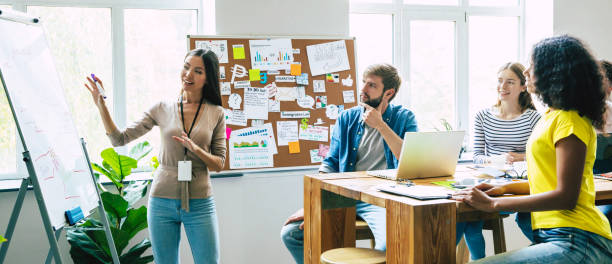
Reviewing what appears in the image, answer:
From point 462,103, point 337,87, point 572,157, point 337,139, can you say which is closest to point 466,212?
point 572,157

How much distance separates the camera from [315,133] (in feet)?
11.9

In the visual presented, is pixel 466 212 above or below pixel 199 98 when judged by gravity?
A: below

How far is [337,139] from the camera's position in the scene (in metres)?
2.73

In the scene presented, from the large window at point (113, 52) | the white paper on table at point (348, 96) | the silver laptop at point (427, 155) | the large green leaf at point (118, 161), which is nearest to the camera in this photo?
the silver laptop at point (427, 155)

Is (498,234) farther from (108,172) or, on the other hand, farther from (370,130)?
(108,172)

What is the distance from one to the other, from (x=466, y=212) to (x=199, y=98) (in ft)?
4.57

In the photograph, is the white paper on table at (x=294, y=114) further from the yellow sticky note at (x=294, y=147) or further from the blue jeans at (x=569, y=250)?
the blue jeans at (x=569, y=250)

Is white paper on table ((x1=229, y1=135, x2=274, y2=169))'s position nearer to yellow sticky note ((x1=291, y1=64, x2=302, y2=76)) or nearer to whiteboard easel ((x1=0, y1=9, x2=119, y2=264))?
yellow sticky note ((x1=291, y1=64, x2=302, y2=76))

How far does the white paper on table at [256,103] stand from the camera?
3.49 metres

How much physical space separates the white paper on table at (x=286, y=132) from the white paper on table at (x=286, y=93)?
163mm

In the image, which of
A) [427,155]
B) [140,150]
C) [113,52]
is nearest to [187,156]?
[140,150]

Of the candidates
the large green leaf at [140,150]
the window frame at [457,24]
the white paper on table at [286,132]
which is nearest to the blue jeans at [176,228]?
the large green leaf at [140,150]

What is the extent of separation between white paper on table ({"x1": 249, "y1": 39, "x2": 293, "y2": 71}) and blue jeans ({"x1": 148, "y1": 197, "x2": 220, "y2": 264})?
4.45 ft

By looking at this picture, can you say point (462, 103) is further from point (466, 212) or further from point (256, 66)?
point (466, 212)
